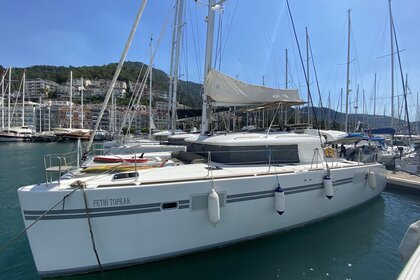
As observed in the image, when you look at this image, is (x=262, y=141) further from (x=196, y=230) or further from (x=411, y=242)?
(x=411, y=242)

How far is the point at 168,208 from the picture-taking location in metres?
5.08

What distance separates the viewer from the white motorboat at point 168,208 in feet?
14.9

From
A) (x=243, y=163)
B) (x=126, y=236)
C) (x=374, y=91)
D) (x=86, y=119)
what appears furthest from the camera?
(x=86, y=119)

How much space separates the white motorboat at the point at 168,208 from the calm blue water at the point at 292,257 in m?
0.26

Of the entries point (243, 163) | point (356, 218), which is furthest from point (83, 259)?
point (356, 218)

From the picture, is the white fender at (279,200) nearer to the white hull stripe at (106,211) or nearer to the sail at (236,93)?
the white hull stripe at (106,211)

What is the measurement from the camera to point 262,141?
7.32 m

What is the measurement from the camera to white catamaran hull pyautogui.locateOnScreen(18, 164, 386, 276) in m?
4.53

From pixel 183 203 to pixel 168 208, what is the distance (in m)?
0.29

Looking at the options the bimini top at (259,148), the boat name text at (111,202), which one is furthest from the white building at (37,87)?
the boat name text at (111,202)

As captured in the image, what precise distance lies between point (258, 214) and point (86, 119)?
105m

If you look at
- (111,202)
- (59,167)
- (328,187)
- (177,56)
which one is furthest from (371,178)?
(177,56)

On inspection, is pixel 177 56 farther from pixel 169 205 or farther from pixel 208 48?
pixel 169 205

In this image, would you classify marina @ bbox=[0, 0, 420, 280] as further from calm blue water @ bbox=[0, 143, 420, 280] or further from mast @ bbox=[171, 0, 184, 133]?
mast @ bbox=[171, 0, 184, 133]
